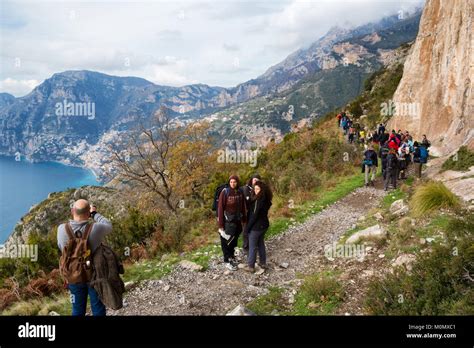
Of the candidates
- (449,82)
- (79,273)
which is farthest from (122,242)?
(449,82)

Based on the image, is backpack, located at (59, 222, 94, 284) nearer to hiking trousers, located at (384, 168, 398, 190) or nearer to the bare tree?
hiking trousers, located at (384, 168, 398, 190)

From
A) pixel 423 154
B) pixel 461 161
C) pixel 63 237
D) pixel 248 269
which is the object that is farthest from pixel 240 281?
pixel 423 154

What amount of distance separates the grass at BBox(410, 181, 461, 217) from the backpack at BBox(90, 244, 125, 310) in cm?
771

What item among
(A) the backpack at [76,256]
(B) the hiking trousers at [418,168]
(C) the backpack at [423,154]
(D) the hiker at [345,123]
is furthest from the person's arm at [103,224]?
(D) the hiker at [345,123]

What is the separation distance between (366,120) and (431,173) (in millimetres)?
15316

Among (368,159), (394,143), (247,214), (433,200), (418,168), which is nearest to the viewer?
(247,214)

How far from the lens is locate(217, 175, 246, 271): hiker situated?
7.91m

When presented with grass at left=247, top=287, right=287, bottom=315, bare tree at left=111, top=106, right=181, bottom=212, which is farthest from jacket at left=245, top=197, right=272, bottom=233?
bare tree at left=111, top=106, right=181, bottom=212

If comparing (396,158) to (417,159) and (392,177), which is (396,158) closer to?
(392,177)

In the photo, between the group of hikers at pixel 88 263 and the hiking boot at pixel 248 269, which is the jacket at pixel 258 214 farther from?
the group of hikers at pixel 88 263

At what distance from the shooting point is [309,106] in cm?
16762

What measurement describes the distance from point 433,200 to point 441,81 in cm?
1262

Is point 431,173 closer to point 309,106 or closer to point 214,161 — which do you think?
point 214,161

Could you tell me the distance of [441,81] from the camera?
61.5ft
